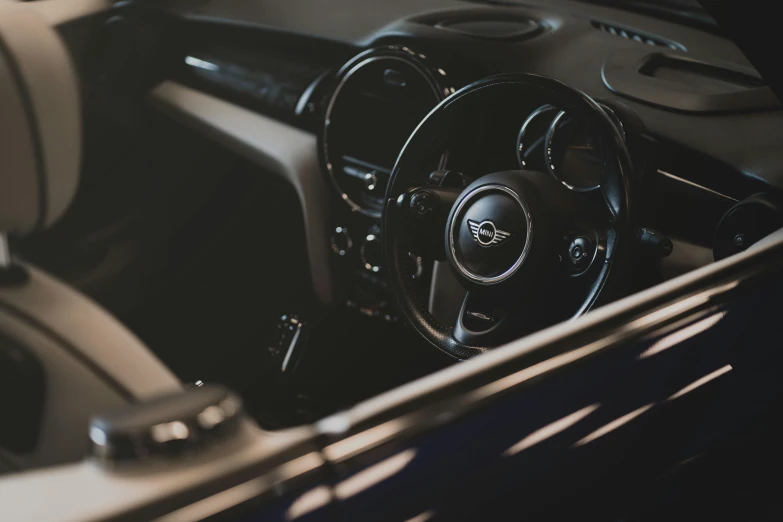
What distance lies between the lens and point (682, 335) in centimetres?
115

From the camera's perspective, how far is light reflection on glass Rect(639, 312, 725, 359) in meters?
1.11

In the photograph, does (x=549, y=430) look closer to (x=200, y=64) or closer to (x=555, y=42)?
(x=555, y=42)

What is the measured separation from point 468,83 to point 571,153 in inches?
13.5

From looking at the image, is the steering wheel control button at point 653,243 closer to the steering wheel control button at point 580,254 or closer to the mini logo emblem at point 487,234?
the steering wheel control button at point 580,254

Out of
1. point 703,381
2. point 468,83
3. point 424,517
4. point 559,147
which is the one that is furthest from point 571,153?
point 424,517

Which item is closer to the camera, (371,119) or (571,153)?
(571,153)

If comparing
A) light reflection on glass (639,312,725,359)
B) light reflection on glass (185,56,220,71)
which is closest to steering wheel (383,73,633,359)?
light reflection on glass (639,312,725,359)

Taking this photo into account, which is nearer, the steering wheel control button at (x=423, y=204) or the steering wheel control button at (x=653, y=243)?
the steering wheel control button at (x=653, y=243)

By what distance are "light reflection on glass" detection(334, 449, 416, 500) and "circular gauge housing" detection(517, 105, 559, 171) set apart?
0.88 m

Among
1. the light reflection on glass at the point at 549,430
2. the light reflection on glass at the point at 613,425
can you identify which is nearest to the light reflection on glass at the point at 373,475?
the light reflection on glass at the point at 549,430

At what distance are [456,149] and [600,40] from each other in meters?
0.47

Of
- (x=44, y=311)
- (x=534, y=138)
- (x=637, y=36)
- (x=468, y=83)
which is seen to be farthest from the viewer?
(x=637, y=36)

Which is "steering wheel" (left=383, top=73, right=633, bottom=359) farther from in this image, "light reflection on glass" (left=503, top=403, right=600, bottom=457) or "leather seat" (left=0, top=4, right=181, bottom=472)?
"leather seat" (left=0, top=4, right=181, bottom=472)

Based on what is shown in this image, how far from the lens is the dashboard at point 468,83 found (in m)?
1.51
